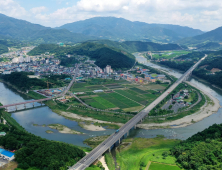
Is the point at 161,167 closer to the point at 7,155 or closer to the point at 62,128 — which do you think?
the point at 7,155

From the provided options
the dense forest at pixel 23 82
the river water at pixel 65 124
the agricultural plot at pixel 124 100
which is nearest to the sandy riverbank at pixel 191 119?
the river water at pixel 65 124

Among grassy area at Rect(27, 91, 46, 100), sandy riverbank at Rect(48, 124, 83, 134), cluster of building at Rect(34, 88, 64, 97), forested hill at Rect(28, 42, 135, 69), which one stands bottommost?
sandy riverbank at Rect(48, 124, 83, 134)

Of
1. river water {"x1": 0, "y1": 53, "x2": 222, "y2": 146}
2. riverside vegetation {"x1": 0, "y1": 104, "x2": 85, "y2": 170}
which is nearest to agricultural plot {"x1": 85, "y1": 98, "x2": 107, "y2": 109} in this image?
river water {"x1": 0, "y1": 53, "x2": 222, "y2": 146}

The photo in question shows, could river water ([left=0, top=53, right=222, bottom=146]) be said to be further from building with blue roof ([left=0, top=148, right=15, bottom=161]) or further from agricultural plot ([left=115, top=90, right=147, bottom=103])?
agricultural plot ([left=115, top=90, right=147, bottom=103])

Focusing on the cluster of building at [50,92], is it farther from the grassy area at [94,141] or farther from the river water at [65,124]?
the grassy area at [94,141]

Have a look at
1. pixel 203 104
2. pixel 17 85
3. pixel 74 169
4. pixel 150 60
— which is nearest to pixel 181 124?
pixel 203 104

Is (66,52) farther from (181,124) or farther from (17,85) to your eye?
(181,124)
